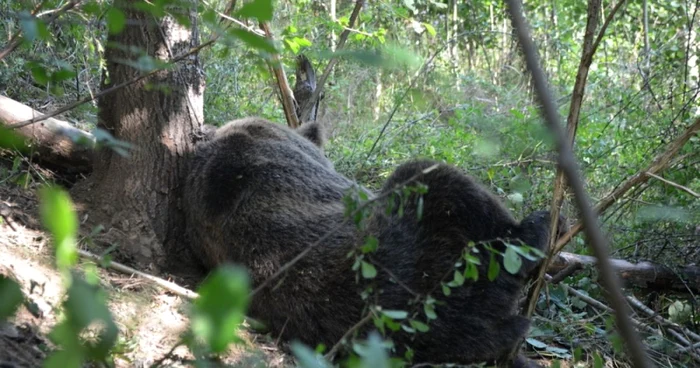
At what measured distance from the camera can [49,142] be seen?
5.34m

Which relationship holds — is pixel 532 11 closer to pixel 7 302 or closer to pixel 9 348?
pixel 9 348

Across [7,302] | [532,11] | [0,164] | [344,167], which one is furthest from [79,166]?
[532,11]

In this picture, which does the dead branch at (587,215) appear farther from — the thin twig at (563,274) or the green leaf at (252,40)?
the thin twig at (563,274)

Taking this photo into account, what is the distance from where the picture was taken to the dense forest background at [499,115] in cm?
449

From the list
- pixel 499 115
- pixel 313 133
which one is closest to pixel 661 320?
pixel 499 115

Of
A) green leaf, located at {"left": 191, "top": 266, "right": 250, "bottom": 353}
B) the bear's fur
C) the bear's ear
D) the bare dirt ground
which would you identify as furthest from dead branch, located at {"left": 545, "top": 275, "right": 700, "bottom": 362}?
green leaf, located at {"left": 191, "top": 266, "right": 250, "bottom": 353}

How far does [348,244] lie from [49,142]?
107 inches

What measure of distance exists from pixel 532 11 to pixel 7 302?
45.1 ft

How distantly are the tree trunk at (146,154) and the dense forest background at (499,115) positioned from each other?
1.05 feet

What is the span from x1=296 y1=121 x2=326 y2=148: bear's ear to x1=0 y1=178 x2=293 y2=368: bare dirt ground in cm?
234

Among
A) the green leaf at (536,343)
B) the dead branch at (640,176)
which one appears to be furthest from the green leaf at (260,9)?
the green leaf at (536,343)

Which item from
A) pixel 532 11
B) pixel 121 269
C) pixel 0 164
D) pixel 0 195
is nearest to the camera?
pixel 121 269

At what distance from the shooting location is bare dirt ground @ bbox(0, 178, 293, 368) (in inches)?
125

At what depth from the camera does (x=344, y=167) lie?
23.1 ft
